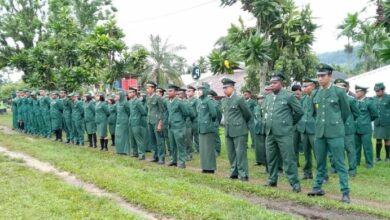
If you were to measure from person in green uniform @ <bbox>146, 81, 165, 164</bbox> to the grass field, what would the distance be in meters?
0.47

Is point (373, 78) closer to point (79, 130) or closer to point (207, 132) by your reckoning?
point (79, 130)

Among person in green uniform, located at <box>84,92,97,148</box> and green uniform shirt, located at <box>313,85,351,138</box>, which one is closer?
green uniform shirt, located at <box>313,85,351,138</box>

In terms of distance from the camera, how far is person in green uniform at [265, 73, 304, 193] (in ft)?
25.7

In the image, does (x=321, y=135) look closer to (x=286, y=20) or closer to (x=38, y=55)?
(x=286, y=20)

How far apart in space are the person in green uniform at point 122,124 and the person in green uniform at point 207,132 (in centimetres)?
350

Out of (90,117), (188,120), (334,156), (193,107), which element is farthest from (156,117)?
(334,156)

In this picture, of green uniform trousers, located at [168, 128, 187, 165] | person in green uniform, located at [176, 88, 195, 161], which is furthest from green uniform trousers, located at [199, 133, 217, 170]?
person in green uniform, located at [176, 88, 195, 161]

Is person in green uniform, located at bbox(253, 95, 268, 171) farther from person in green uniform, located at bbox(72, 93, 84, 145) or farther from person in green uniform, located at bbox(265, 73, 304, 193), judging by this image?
person in green uniform, located at bbox(72, 93, 84, 145)

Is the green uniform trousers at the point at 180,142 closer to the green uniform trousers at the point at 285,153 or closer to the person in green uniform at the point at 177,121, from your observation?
the person in green uniform at the point at 177,121

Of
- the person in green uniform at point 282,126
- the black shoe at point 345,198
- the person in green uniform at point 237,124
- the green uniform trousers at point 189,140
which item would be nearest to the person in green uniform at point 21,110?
the green uniform trousers at point 189,140

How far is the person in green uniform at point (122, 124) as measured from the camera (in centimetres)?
1309

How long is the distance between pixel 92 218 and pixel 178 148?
4952 millimetres

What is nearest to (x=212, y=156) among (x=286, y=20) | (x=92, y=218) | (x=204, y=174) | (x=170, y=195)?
(x=204, y=174)

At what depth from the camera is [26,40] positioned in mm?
35219
